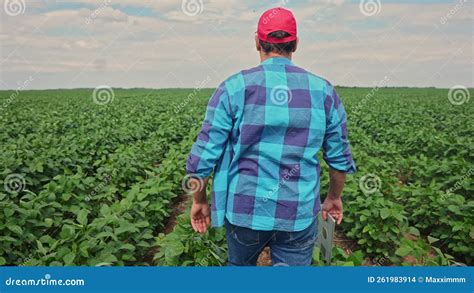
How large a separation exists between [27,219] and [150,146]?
397 centimetres

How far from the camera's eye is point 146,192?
13.2 feet

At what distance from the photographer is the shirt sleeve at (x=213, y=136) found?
6.27 ft

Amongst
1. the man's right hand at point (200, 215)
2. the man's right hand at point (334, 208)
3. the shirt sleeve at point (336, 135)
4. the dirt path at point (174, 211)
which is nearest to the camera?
the shirt sleeve at point (336, 135)

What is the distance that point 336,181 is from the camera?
7.64 ft

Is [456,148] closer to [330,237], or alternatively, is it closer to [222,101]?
[330,237]

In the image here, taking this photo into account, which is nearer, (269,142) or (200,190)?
(269,142)

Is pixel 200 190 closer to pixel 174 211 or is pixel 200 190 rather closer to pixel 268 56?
pixel 268 56

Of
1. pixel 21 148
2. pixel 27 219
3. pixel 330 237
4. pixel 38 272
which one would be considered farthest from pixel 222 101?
pixel 21 148

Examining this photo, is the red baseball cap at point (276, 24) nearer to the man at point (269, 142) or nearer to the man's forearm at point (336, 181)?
the man at point (269, 142)

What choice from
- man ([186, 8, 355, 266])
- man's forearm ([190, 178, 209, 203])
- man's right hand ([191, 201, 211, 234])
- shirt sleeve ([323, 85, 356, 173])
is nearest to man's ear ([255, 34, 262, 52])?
man ([186, 8, 355, 266])

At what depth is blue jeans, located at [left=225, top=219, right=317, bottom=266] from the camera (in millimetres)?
2102

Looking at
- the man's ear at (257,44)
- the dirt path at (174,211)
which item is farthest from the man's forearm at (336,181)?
the dirt path at (174,211)

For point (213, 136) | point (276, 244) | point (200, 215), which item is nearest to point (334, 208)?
point (276, 244)

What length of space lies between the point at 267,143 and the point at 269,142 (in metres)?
0.01
